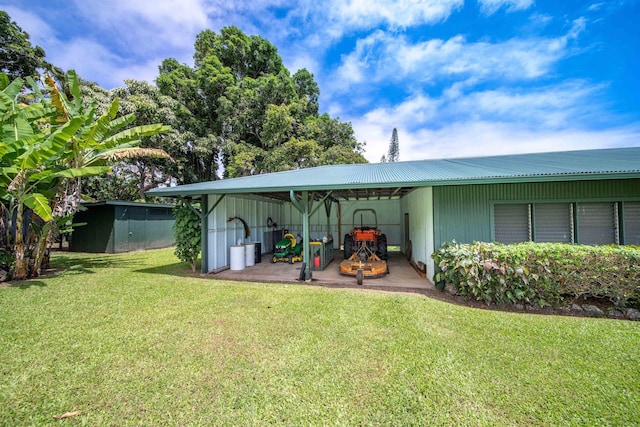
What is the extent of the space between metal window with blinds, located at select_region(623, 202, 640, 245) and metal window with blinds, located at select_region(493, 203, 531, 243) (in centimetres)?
198

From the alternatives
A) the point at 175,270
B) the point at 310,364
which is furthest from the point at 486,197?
the point at 175,270

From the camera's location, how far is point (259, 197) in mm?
11398

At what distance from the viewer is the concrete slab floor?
654 centimetres

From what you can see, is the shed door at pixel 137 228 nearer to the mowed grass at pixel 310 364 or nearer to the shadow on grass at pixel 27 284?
the shadow on grass at pixel 27 284

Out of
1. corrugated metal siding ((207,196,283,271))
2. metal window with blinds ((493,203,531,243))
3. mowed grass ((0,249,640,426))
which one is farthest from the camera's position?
corrugated metal siding ((207,196,283,271))

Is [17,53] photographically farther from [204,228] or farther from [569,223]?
[569,223]

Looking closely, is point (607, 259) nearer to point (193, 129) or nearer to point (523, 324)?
point (523, 324)

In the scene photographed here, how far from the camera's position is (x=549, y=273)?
4.73 meters

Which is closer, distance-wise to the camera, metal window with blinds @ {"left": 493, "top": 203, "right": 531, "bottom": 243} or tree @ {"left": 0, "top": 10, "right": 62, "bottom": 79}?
metal window with blinds @ {"left": 493, "top": 203, "right": 531, "bottom": 243}

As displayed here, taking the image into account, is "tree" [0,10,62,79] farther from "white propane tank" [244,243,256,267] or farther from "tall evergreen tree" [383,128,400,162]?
"tall evergreen tree" [383,128,400,162]

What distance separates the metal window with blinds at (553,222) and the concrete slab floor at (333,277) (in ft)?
9.60

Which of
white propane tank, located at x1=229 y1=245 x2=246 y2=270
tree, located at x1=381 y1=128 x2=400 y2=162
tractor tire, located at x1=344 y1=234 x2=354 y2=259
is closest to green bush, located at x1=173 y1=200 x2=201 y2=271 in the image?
white propane tank, located at x1=229 y1=245 x2=246 y2=270

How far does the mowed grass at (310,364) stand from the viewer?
232 centimetres

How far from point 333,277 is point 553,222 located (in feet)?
18.8
